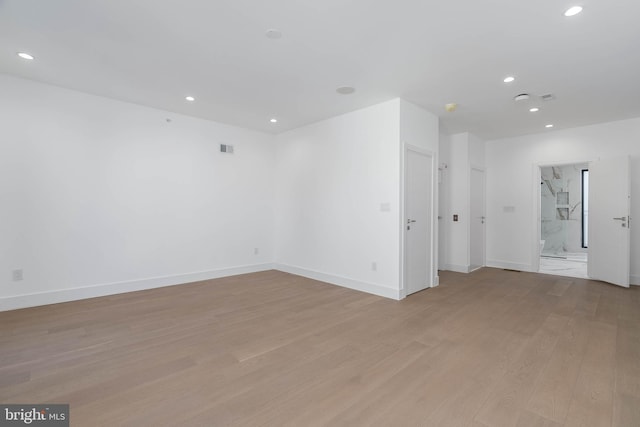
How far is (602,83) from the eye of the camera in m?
3.55

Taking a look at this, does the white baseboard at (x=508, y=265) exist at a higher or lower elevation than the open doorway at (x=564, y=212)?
lower

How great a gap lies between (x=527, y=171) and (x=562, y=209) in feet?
12.1

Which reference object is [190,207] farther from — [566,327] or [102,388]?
[566,327]

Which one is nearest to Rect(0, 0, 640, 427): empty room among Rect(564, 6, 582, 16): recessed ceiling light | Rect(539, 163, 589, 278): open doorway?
Rect(564, 6, 582, 16): recessed ceiling light

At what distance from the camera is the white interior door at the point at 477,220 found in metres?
6.04

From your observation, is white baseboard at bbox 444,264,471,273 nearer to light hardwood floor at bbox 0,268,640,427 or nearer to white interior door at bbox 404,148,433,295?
white interior door at bbox 404,148,433,295

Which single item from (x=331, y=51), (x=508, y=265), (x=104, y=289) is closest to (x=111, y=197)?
(x=104, y=289)

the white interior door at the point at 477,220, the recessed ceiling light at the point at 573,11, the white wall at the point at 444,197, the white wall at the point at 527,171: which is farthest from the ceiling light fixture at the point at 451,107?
the white wall at the point at 527,171

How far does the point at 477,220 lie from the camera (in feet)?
20.5

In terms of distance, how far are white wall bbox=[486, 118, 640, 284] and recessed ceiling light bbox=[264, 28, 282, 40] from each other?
572 centimetres

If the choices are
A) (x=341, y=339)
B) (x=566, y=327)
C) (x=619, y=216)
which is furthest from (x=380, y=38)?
(x=619, y=216)

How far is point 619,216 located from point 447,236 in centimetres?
267

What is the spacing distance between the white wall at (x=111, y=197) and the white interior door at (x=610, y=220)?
6.30 m

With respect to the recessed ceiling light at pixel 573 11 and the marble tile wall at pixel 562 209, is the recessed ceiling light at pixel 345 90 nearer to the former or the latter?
→ the recessed ceiling light at pixel 573 11
